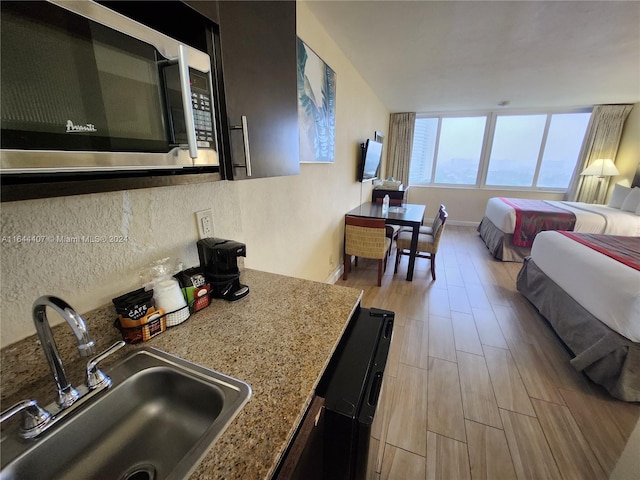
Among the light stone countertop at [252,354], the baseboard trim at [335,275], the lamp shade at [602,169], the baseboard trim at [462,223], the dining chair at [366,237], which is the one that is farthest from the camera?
the baseboard trim at [462,223]

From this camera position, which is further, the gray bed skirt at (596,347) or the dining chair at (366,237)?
the dining chair at (366,237)

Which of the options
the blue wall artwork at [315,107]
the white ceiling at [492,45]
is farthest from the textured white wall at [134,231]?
the white ceiling at [492,45]

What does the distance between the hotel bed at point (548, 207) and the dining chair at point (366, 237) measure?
2.24 metres

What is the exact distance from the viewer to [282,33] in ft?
3.01

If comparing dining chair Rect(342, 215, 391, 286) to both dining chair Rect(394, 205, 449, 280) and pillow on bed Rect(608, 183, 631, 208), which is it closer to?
dining chair Rect(394, 205, 449, 280)

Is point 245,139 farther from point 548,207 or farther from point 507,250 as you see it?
point 548,207

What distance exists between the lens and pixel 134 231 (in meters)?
0.82

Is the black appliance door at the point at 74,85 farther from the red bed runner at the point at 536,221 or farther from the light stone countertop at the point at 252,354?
the red bed runner at the point at 536,221

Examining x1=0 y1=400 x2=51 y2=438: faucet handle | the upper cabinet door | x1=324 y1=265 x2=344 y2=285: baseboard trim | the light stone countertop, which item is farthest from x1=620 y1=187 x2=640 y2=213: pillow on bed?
x1=0 y1=400 x2=51 y2=438: faucet handle

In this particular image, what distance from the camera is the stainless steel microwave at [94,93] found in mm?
390

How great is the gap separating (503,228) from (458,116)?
304cm

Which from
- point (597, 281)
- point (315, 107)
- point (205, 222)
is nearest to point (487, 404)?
point (597, 281)

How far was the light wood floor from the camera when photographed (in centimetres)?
126

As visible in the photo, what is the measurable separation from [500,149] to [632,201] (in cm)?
228
